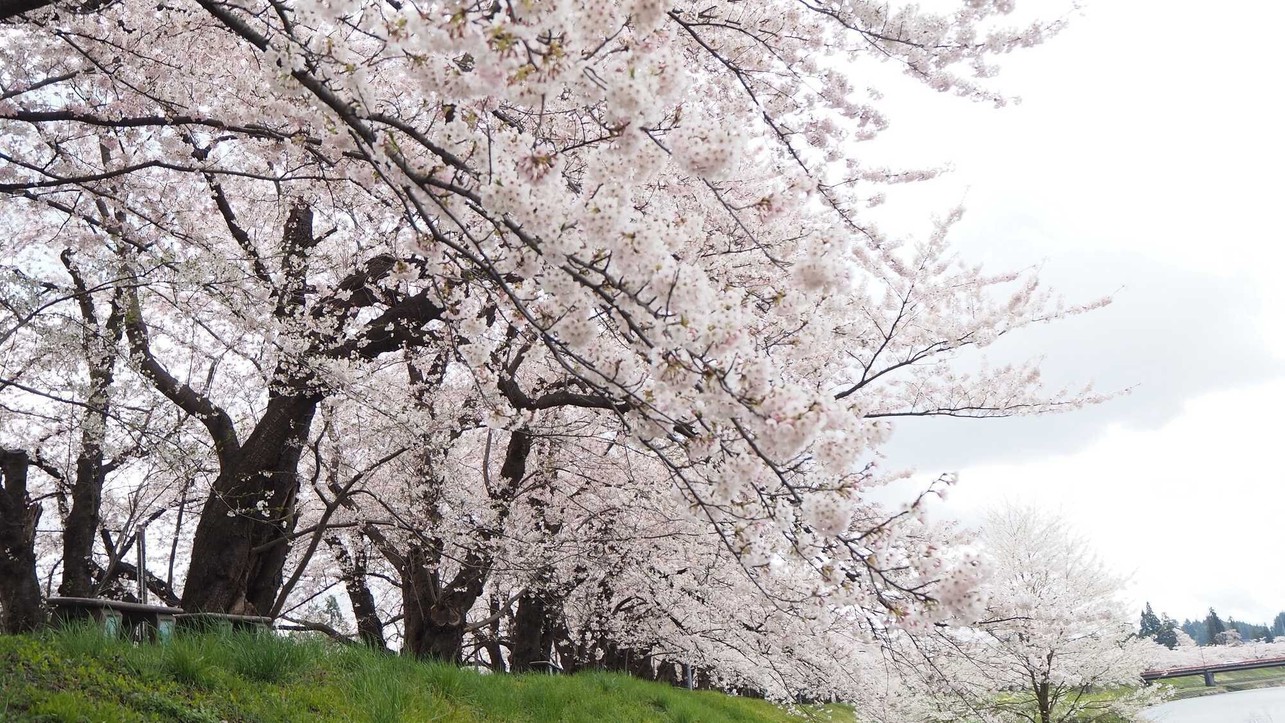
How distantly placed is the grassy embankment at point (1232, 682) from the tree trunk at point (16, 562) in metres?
52.8

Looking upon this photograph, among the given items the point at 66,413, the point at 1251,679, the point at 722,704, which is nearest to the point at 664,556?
the point at 722,704

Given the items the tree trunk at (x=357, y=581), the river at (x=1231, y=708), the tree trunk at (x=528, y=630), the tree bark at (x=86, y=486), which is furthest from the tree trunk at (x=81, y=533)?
the river at (x=1231, y=708)

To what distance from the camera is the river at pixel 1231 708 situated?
95.7 ft

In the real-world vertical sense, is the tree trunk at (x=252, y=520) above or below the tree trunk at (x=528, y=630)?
above

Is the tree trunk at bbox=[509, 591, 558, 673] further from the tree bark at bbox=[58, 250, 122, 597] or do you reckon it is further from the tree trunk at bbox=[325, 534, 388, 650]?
the tree bark at bbox=[58, 250, 122, 597]

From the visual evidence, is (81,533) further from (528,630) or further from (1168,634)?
(1168,634)

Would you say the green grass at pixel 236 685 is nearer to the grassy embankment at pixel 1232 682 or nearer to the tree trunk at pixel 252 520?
the tree trunk at pixel 252 520

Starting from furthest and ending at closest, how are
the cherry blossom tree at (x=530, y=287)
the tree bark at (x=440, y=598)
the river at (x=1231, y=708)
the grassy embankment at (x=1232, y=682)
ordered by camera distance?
the grassy embankment at (x=1232, y=682) < the river at (x=1231, y=708) < the tree bark at (x=440, y=598) < the cherry blossom tree at (x=530, y=287)

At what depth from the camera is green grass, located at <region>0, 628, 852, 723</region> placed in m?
3.28

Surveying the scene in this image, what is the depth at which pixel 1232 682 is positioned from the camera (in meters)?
52.1

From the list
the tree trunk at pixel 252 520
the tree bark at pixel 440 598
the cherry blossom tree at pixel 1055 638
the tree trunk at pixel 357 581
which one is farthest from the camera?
the cherry blossom tree at pixel 1055 638

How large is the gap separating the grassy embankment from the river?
68 centimetres

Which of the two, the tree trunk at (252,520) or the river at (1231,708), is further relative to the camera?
the river at (1231,708)

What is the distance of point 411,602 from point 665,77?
8055mm
